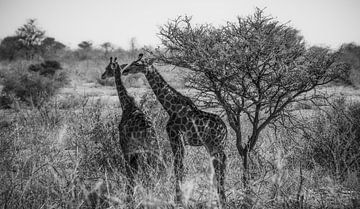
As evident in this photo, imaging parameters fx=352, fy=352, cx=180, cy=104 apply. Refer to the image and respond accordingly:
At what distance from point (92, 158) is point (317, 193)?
3.11m

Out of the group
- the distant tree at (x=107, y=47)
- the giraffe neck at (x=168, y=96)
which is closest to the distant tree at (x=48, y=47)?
the distant tree at (x=107, y=47)

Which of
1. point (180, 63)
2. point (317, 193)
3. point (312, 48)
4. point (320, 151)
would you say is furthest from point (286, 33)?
point (320, 151)

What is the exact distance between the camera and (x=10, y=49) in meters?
28.9

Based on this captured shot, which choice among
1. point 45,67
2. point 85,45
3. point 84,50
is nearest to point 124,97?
point 45,67

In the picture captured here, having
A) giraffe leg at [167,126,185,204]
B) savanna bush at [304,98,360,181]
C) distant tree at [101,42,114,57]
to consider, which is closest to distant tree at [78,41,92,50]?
distant tree at [101,42,114,57]

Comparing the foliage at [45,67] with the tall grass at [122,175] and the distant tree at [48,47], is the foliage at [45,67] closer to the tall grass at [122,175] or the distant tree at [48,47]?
the distant tree at [48,47]

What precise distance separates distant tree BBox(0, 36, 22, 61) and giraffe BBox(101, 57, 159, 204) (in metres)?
28.2

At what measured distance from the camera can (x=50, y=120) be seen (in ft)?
23.6

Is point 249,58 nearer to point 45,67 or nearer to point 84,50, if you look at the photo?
point 45,67

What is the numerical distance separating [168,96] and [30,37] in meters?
29.3

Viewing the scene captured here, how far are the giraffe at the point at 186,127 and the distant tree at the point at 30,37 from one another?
1098 inches

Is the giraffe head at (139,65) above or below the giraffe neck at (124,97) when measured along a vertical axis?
above

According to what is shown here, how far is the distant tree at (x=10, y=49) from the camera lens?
28.9 metres

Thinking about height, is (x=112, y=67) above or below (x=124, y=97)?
above
